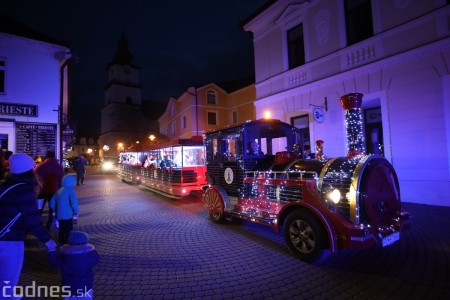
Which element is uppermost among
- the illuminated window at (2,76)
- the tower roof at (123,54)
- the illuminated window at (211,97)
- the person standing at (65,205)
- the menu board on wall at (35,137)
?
the tower roof at (123,54)

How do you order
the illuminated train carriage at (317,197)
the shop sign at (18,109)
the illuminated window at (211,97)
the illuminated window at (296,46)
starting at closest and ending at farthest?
the illuminated train carriage at (317,197)
the shop sign at (18,109)
the illuminated window at (296,46)
the illuminated window at (211,97)

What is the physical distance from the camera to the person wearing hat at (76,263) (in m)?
2.72

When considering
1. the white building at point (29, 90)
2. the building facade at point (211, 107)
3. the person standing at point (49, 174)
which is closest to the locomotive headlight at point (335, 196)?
the person standing at point (49, 174)

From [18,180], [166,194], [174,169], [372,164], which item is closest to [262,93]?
[174,169]

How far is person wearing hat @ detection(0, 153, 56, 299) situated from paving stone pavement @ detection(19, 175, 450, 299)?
1.25m

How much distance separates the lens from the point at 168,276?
4023mm

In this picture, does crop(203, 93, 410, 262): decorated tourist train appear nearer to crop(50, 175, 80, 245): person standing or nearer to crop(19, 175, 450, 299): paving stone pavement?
crop(19, 175, 450, 299): paving stone pavement

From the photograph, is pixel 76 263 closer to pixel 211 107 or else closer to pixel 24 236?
pixel 24 236

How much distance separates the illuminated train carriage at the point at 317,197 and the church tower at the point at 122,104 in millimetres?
45644

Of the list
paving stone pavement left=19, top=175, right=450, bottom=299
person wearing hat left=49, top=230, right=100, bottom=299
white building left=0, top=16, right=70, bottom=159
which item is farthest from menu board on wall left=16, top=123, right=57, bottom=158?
person wearing hat left=49, top=230, right=100, bottom=299

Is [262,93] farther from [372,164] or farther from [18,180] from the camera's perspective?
[18,180]

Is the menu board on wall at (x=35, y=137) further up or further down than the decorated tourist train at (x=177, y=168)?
further up

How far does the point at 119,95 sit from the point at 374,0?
4818cm

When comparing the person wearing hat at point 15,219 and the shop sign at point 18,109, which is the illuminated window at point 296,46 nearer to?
the person wearing hat at point 15,219
